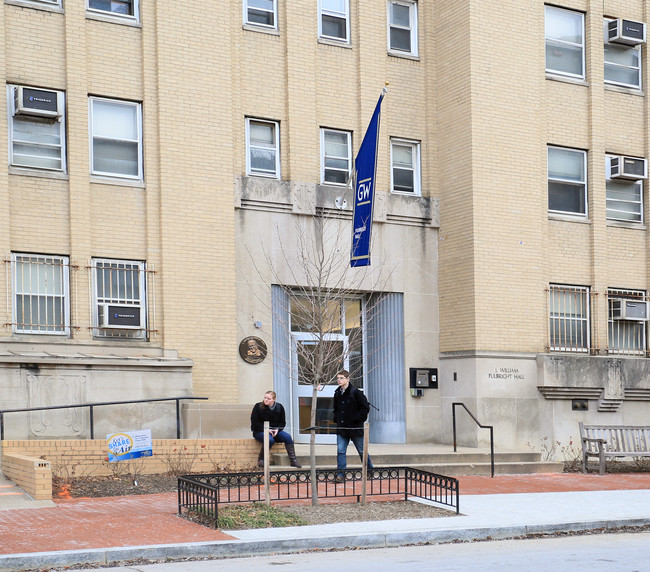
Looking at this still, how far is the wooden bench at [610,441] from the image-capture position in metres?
20.0

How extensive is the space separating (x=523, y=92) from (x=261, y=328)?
818cm

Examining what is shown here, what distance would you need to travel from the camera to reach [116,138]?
19.8 metres

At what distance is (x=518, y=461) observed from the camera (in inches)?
786

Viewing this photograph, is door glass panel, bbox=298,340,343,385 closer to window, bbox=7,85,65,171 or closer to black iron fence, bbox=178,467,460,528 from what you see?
black iron fence, bbox=178,467,460,528

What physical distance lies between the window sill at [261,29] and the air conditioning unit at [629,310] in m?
10.1

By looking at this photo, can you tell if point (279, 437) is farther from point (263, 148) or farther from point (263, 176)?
point (263, 148)

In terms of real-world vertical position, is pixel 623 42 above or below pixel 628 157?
above

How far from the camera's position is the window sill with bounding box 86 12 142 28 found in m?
19.6

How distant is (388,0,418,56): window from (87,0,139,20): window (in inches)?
237

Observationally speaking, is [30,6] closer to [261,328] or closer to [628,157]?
[261,328]

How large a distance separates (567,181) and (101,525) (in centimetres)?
1530

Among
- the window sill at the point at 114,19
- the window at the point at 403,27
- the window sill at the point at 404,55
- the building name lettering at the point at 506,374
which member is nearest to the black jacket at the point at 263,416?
the building name lettering at the point at 506,374

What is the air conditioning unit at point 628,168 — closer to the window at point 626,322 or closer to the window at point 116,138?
the window at point 626,322

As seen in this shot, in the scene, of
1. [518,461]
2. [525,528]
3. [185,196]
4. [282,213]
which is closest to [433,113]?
[282,213]
